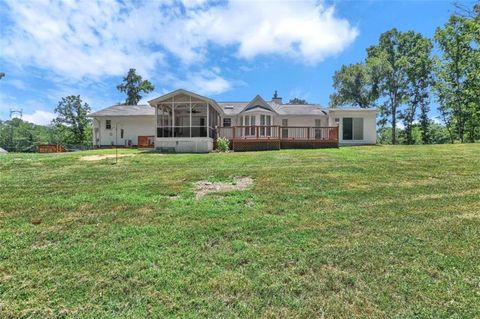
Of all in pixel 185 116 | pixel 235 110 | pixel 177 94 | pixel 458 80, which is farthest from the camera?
pixel 458 80

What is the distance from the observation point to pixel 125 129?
93.5ft

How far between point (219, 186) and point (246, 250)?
140 inches

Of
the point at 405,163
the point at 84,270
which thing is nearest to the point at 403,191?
the point at 405,163

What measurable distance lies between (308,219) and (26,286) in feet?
13.1

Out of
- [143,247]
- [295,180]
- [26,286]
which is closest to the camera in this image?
[26,286]

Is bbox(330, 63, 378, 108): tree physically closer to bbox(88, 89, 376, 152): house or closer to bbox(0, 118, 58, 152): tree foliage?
bbox(88, 89, 376, 152): house

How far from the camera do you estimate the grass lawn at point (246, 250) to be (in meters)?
3.62

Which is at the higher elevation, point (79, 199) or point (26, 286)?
point (79, 199)

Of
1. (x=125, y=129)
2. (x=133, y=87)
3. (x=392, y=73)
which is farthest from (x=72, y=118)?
(x=392, y=73)

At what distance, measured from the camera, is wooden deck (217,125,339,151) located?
1973cm

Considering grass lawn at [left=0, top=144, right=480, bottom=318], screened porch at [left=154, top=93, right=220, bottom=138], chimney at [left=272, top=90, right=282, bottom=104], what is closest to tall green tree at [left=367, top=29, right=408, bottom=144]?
chimney at [left=272, top=90, right=282, bottom=104]

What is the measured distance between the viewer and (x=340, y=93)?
131 ft

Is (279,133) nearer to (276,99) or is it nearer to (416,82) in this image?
(276,99)

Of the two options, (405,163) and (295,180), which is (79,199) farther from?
(405,163)
